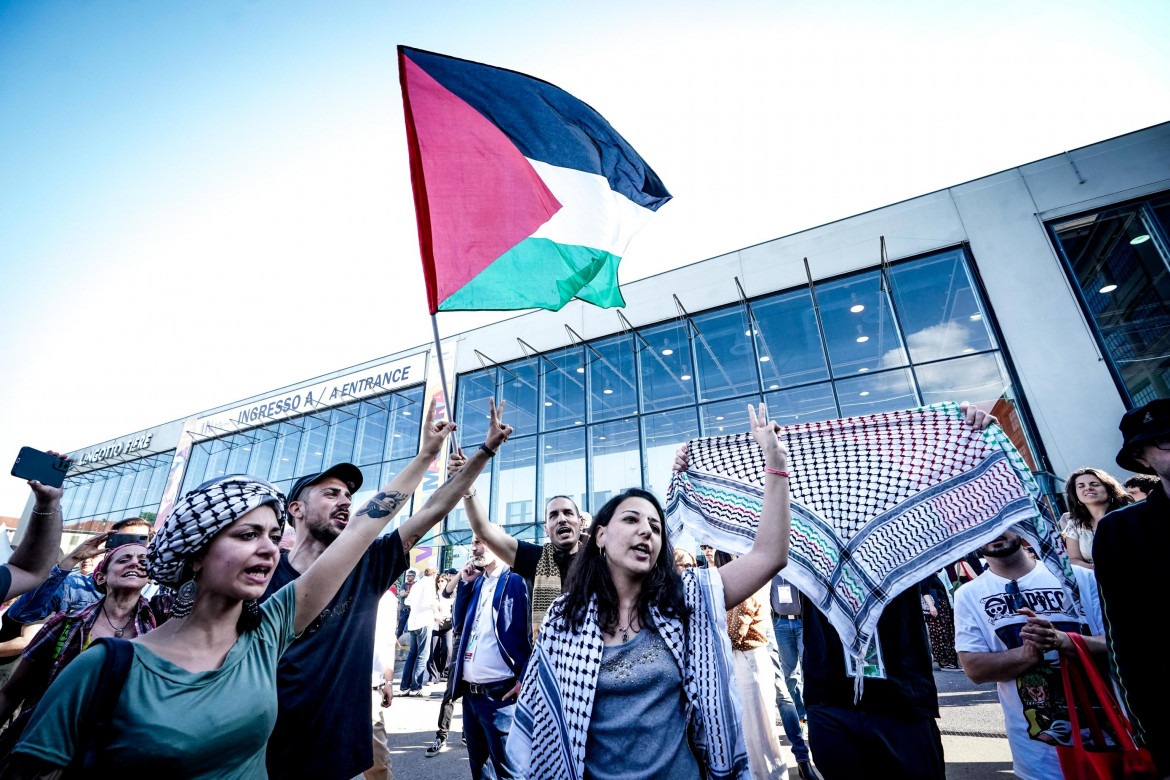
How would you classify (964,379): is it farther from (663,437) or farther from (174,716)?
(174,716)

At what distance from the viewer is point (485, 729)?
3615mm

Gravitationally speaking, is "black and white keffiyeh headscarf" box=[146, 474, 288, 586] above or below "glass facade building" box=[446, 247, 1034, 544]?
below

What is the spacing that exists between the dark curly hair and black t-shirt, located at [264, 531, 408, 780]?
3.26ft

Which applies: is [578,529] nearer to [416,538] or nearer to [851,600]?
[416,538]

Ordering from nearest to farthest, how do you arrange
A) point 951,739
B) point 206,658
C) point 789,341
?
point 206,658 < point 951,739 < point 789,341

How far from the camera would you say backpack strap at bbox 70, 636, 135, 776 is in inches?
46.9

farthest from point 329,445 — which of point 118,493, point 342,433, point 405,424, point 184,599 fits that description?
point 184,599

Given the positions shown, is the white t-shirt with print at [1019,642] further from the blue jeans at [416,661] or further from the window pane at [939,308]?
the window pane at [939,308]

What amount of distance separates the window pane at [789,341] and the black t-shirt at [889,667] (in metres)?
11.3

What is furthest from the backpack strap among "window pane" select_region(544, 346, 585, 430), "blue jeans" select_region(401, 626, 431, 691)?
"window pane" select_region(544, 346, 585, 430)

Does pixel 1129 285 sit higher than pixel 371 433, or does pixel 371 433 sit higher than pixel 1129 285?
pixel 371 433

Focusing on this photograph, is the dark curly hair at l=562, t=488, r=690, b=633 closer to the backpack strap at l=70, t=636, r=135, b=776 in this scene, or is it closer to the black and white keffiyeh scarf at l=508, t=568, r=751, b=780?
the black and white keffiyeh scarf at l=508, t=568, r=751, b=780

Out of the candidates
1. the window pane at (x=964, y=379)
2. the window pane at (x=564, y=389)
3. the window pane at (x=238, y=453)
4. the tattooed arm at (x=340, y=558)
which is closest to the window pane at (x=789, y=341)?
the window pane at (x=964, y=379)

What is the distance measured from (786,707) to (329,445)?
20.9 m
